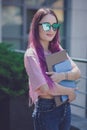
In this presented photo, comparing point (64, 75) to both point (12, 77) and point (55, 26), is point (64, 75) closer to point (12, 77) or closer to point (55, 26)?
point (55, 26)

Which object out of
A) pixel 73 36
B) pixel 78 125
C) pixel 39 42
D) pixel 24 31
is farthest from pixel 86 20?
pixel 39 42

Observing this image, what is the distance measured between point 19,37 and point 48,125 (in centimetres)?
676

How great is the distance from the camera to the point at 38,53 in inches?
131

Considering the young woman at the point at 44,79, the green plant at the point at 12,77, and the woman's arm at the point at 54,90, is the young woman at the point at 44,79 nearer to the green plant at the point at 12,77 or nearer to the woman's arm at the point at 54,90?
the woman's arm at the point at 54,90

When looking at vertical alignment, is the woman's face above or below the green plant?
above

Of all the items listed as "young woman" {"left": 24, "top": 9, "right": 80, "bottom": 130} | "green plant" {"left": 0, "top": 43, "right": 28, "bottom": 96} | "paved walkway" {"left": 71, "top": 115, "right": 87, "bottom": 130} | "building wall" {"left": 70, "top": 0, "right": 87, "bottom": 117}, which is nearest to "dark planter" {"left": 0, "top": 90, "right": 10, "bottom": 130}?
"green plant" {"left": 0, "top": 43, "right": 28, "bottom": 96}

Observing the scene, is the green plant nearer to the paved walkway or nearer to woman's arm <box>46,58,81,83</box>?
the paved walkway

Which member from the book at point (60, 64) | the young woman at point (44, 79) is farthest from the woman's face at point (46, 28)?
the book at point (60, 64)

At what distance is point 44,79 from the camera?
10.7 ft

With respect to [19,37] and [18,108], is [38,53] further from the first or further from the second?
[19,37]

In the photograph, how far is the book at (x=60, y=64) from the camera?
131 inches

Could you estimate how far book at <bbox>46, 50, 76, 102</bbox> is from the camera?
3.33 m

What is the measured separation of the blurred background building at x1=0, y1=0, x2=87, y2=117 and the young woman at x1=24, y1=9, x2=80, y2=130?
5.82m

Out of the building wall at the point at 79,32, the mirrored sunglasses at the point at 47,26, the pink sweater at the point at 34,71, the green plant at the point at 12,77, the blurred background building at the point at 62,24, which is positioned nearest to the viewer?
the pink sweater at the point at 34,71
